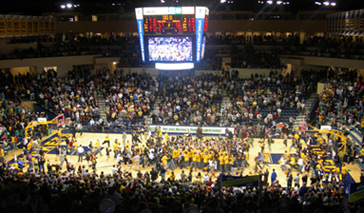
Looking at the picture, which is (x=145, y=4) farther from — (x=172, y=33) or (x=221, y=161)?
(x=221, y=161)

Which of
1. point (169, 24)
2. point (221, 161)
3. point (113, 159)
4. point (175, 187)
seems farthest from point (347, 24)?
point (175, 187)

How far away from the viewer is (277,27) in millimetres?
45531

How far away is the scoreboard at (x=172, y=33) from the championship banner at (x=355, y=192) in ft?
65.4

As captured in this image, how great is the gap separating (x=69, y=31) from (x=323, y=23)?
3189 cm

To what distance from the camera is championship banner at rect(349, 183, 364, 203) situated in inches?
444

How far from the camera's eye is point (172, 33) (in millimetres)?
29047

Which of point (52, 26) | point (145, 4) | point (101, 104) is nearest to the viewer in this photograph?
point (101, 104)

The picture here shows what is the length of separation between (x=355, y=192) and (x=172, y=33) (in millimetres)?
20666

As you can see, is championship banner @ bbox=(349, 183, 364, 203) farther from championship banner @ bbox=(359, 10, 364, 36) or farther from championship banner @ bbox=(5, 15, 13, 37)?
championship banner @ bbox=(5, 15, 13, 37)

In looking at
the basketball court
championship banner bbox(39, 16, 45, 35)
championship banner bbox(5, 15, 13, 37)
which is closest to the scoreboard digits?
the basketball court

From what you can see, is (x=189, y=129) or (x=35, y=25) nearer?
(x=189, y=129)

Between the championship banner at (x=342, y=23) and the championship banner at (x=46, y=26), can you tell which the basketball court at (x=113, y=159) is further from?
the championship banner at (x=46, y=26)

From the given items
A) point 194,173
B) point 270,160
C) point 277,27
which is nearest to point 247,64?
point 277,27

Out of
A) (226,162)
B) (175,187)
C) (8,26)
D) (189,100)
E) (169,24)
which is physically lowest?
(226,162)
